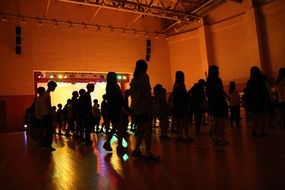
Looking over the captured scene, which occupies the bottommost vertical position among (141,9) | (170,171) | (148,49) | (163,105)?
(170,171)

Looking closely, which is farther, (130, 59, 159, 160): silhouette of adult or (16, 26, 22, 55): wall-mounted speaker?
(16, 26, 22, 55): wall-mounted speaker

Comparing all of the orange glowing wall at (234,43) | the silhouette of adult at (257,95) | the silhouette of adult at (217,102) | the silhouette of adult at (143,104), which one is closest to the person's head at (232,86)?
the silhouette of adult at (257,95)

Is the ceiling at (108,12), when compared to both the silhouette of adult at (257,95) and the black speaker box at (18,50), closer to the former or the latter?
the black speaker box at (18,50)

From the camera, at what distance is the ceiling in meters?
14.1

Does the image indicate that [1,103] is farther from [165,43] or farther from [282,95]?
[282,95]

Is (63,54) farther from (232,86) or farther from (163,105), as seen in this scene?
(232,86)

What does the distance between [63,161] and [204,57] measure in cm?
1326

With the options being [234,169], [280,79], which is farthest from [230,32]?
[234,169]

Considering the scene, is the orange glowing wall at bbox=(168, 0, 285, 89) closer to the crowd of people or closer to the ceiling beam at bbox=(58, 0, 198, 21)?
the ceiling beam at bbox=(58, 0, 198, 21)

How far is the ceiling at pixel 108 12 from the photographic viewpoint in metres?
14.1

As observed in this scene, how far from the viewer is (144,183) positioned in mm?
2738

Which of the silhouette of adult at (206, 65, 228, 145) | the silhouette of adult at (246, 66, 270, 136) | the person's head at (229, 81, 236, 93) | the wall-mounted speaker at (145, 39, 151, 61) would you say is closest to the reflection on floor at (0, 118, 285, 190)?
the silhouette of adult at (206, 65, 228, 145)

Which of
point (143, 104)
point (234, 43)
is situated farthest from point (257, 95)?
point (234, 43)

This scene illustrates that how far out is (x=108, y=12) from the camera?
1709 centimetres
